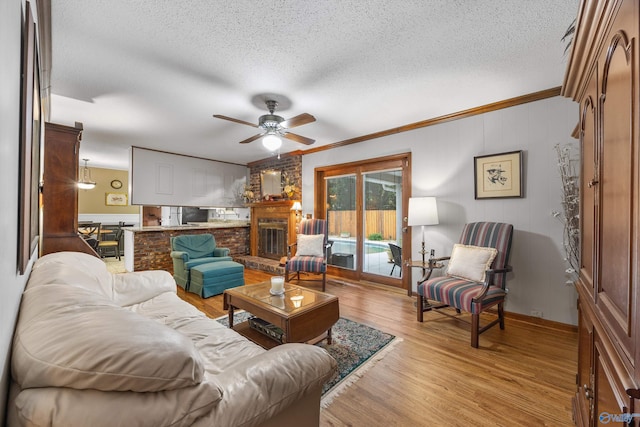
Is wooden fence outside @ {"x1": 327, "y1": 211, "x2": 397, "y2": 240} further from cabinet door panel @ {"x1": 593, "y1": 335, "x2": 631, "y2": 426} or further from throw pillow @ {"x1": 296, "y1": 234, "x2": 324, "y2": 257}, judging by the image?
cabinet door panel @ {"x1": 593, "y1": 335, "x2": 631, "y2": 426}

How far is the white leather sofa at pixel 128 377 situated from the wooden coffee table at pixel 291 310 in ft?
3.13

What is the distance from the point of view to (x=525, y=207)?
3.03 metres

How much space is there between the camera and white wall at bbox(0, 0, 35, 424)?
26.8 inches

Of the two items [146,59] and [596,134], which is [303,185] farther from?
[596,134]

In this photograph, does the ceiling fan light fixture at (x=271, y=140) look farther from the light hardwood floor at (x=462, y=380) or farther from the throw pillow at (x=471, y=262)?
the throw pillow at (x=471, y=262)

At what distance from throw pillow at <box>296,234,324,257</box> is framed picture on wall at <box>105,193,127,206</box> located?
678 cm

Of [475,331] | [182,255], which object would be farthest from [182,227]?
[475,331]

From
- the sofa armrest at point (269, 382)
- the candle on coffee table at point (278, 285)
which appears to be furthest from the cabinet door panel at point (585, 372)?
the candle on coffee table at point (278, 285)

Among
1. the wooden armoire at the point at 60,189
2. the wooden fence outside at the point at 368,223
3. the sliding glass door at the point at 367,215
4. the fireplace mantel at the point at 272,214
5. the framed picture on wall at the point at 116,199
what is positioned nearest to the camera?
the wooden armoire at the point at 60,189

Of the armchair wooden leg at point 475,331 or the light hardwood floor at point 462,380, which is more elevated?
the armchair wooden leg at point 475,331

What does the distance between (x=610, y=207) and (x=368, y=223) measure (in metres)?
3.70

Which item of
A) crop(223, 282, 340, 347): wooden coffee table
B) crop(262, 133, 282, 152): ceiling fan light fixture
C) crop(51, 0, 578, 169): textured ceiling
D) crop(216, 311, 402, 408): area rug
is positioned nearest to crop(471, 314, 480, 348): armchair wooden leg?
crop(216, 311, 402, 408): area rug

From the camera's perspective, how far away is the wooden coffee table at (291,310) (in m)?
2.07

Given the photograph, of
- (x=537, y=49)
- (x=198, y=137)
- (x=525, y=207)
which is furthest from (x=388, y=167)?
(x=198, y=137)
